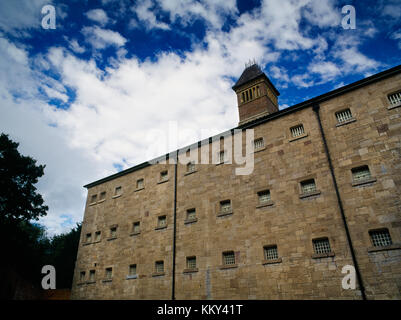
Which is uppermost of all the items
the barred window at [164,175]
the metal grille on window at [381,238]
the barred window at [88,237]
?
the barred window at [164,175]

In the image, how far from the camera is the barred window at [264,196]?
57.7ft

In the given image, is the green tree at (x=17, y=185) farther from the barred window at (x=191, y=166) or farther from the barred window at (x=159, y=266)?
the barred window at (x=191, y=166)

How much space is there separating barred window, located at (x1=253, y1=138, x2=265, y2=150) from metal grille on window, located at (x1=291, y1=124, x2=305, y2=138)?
2191 millimetres

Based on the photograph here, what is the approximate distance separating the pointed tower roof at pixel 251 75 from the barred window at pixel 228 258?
2078 cm

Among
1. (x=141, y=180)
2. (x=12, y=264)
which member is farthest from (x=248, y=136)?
(x=12, y=264)

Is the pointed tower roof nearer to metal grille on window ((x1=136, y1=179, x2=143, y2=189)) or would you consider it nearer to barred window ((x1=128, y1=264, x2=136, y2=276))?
metal grille on window ((x1=136, y1=179, x2=143, y2=189))

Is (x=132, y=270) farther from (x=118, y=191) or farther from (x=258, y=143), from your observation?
(x=258, y=143)

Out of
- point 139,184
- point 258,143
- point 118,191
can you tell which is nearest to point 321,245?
point 258,143

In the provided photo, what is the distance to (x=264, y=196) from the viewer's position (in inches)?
701

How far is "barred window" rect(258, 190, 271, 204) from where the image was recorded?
17594 millimetres

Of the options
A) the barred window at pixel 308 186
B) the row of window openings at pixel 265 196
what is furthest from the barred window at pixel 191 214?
the barred window at pixel 308 186

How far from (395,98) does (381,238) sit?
8.13m
